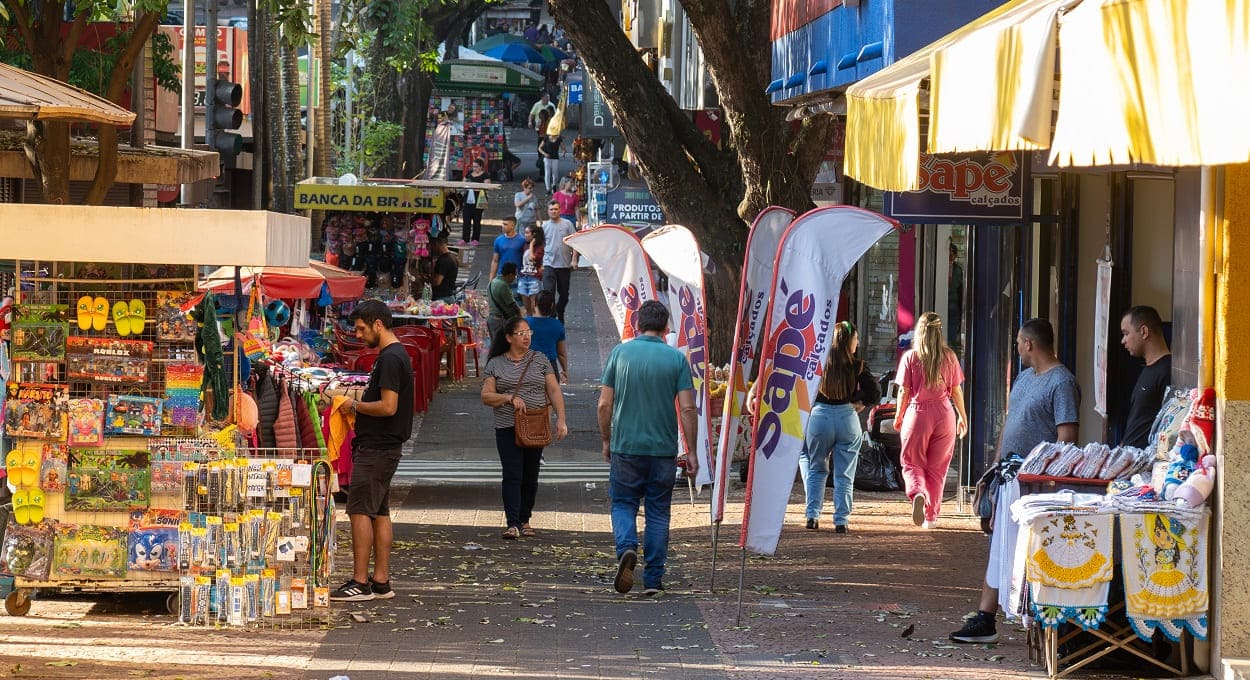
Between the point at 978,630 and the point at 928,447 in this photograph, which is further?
the point at 928,447

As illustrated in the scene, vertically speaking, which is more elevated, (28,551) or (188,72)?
(188,72)

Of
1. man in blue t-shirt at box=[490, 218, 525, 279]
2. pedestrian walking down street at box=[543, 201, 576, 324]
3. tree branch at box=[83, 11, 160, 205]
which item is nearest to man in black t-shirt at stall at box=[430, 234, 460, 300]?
man in blue t-shirt at box=[490, 218, 525, 279]

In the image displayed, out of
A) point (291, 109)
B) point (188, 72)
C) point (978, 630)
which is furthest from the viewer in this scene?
point (291, 109)

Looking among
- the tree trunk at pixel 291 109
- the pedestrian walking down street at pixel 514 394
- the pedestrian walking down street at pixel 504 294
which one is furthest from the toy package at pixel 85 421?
the tree trunk at pixel 291 109

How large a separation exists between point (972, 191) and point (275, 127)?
13.5 m

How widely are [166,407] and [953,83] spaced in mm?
4876

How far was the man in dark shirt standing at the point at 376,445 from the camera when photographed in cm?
947

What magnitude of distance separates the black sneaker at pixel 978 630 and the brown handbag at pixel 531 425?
4.11 metres

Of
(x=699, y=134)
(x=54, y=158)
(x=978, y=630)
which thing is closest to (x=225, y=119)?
(x=54, y=158)

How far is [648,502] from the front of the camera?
10141 mm

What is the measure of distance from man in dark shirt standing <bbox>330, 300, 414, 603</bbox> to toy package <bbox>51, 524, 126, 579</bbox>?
4.24 ft

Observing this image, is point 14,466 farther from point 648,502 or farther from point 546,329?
point 546,329

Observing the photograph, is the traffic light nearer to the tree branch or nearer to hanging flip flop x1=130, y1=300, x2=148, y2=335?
the tree branch

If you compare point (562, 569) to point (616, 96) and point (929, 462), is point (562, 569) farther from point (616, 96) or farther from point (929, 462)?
point (616, 96)
